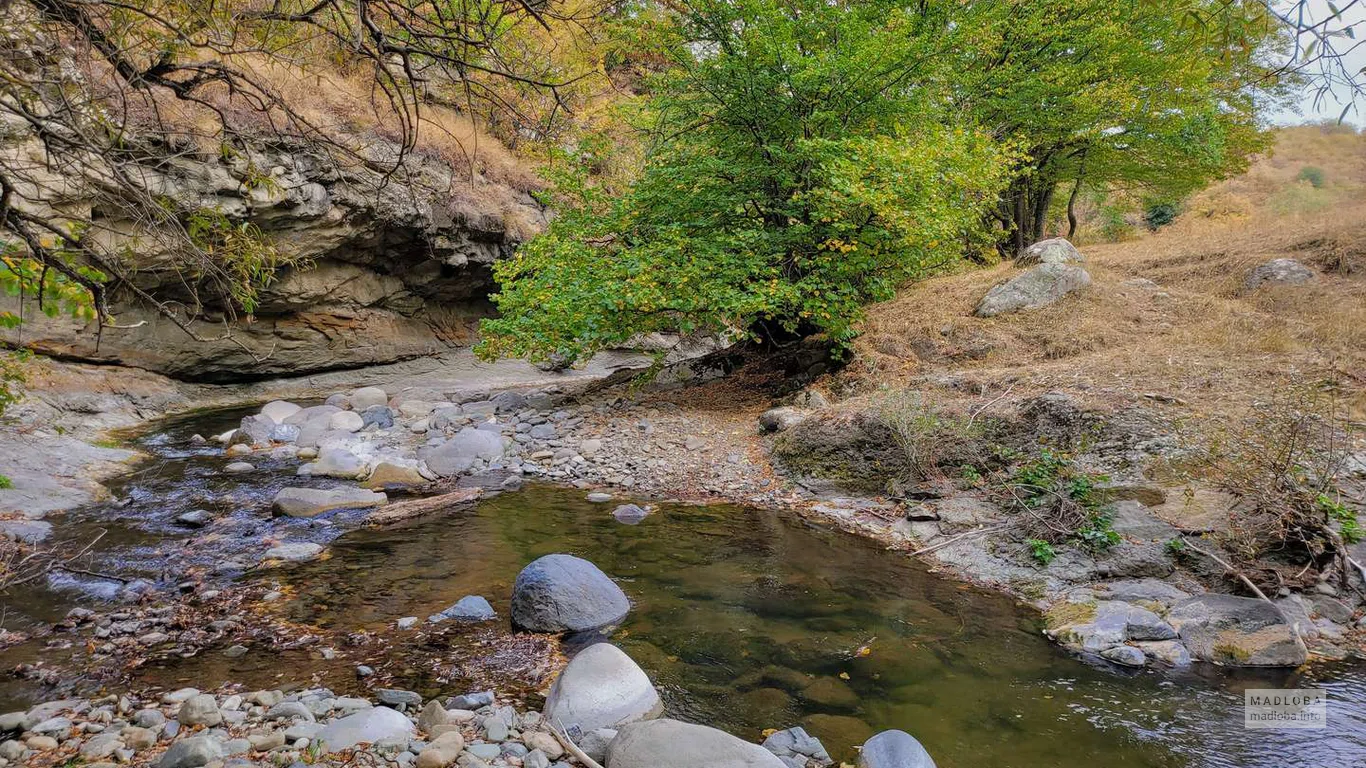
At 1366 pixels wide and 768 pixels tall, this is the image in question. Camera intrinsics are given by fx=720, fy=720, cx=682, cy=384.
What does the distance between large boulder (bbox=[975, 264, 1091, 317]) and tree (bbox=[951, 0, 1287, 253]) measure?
112 inches

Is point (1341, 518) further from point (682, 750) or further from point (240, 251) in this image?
point (240, 251)

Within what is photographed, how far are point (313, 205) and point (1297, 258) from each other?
16944 millimetres

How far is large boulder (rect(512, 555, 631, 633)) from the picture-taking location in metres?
4.88

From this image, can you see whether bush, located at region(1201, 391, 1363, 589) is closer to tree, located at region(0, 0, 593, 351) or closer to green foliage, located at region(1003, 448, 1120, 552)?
green foliage, located at region(1003, 448, 1120, 552)

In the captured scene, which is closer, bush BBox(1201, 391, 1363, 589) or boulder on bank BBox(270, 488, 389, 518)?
bush BBox(1201, 391, 1363, 589)

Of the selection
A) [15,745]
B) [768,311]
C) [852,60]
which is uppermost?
[852,60]

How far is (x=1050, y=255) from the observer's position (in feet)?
40.6

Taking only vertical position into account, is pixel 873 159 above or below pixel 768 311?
above

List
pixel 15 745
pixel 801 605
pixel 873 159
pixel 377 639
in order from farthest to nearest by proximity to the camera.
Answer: pixel 873 159
pixel 801 605
pixel 377 639
pixel 15 745

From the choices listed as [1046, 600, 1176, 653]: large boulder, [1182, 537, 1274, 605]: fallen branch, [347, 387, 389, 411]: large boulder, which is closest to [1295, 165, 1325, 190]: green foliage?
[1182, 537, 1274, 605]: fallen branch

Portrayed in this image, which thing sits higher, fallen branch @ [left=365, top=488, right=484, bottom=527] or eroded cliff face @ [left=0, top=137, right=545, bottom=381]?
eroded cliff face @ [left=0, top=137, right=545, bottom=381]

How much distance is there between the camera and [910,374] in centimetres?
1003

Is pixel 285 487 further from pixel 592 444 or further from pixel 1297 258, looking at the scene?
pixel 1297 258

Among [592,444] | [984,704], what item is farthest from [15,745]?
[592,444]
